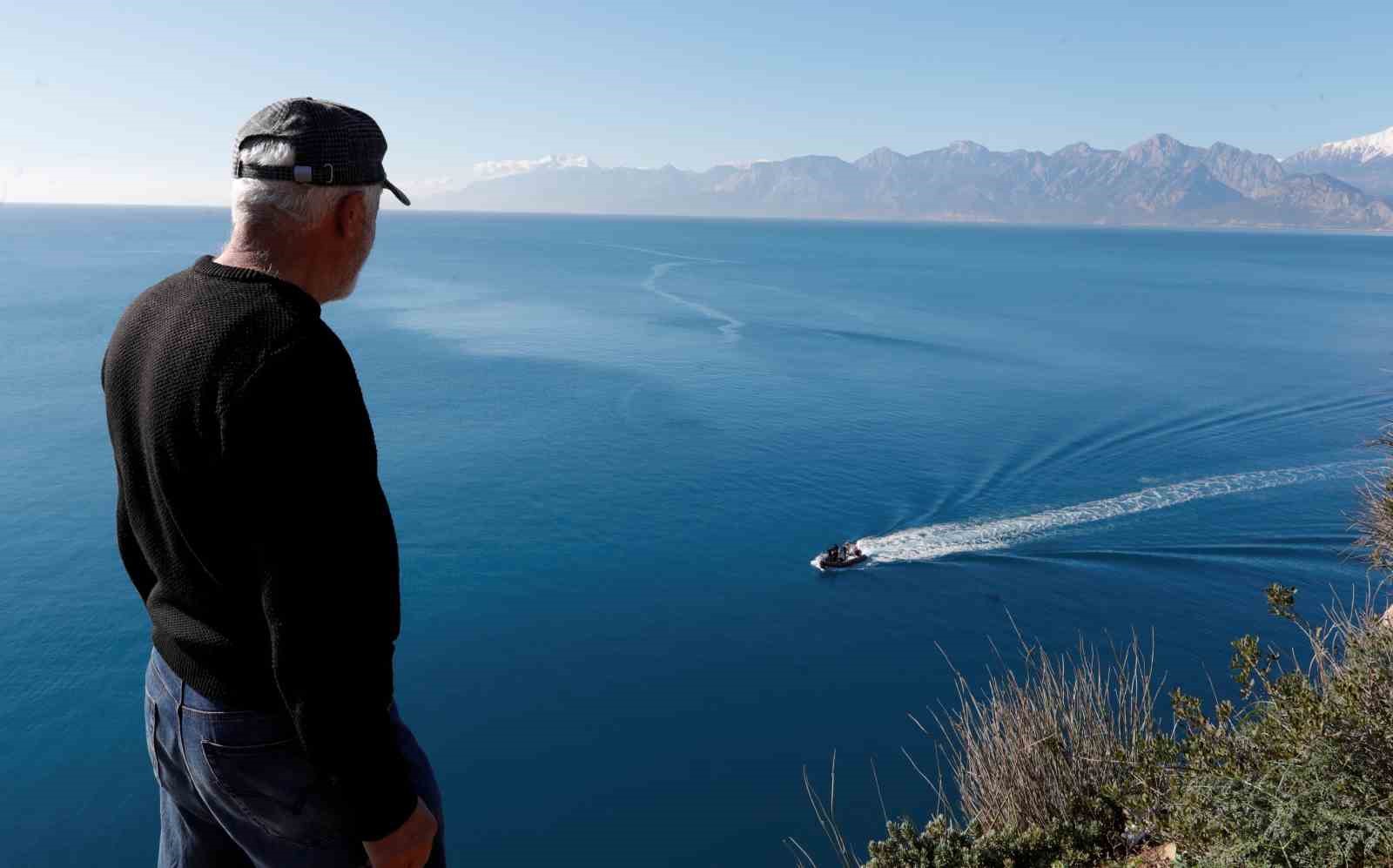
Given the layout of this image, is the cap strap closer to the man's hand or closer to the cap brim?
the cap brim

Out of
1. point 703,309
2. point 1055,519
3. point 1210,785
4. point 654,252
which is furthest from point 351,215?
point 654,252

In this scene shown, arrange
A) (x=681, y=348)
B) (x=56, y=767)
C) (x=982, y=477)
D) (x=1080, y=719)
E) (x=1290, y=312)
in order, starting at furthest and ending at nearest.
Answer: (x=1290, y=312)
(x=681, y=348)
(x=982, y=477)
(x=56, y=767)
(x=1080, y=719)

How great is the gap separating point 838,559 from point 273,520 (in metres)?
20.0

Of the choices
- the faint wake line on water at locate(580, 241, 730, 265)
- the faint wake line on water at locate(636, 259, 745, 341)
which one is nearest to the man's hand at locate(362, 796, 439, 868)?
the faint wake line on water at locate(636, 259, 745, 341)

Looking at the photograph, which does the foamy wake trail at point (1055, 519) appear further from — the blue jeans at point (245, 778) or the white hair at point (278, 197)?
the white hair at point (278, 197)

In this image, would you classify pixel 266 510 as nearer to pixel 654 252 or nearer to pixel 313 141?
pixel 313 141

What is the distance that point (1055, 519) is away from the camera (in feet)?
77.2

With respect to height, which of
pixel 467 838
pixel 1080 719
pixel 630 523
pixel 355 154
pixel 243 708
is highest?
pixel 355 154

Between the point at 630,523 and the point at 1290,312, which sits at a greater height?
the point at 1290,312

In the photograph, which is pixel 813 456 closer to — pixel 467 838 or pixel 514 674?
pixel 514 674

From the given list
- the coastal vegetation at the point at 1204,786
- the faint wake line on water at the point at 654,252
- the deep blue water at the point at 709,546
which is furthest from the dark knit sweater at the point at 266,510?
the faint wake line on water at the point at 654,252

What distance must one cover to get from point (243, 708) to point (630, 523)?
22108mm

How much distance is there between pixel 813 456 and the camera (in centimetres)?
2877

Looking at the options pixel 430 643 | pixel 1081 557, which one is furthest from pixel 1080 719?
pixel 1081 557
